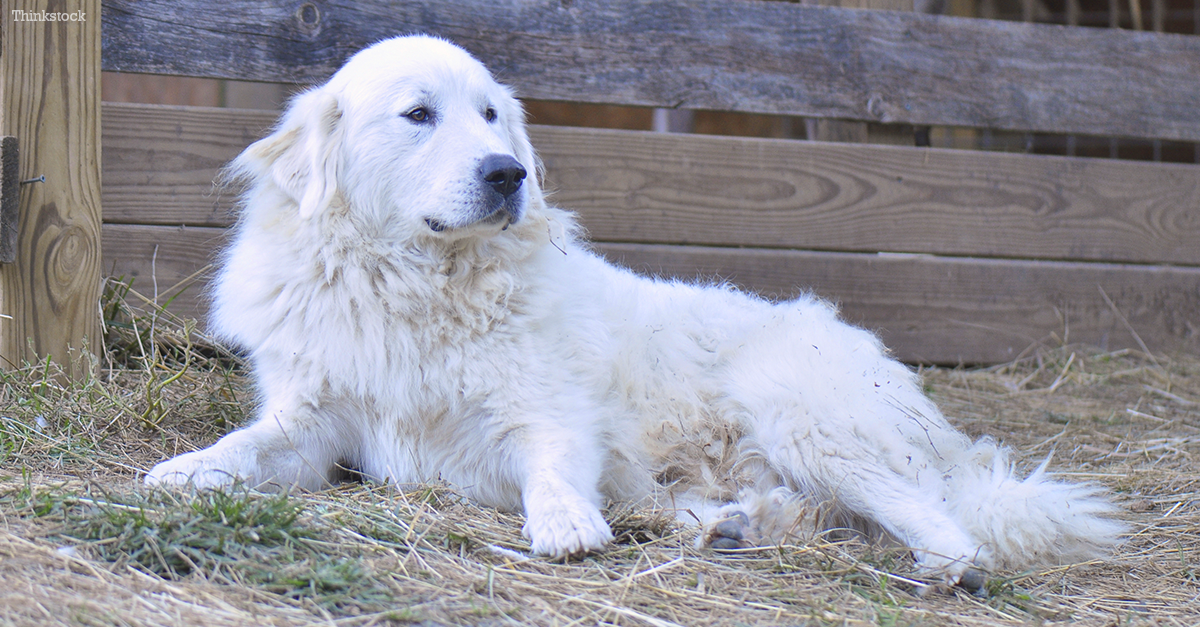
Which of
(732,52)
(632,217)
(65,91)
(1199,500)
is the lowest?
(1199,500)

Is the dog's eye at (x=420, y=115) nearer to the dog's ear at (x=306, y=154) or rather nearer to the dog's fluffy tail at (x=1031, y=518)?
the dog's ear at (x=306, y=154)

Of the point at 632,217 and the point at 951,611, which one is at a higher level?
the point at 632,217

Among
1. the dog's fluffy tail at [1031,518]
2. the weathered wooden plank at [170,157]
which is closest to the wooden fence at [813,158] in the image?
the weathered wooden plank at [170,157]

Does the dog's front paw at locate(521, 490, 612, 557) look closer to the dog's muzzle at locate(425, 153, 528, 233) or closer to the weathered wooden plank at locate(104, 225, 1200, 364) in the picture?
the dog's muzzle at locate(425, 153, 528, 233)

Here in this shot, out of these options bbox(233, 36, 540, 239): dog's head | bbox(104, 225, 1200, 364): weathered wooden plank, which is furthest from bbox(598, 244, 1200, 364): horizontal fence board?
bbox(233, 36, 540, 239): dog's head

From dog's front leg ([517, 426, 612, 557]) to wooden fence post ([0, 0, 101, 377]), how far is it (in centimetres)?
178

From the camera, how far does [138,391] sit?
315 centimetres

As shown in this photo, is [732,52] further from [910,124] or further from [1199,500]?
[1199,500]

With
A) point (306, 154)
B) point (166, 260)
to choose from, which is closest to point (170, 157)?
point (166, 260)

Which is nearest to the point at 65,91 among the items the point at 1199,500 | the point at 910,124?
the point at 910,124

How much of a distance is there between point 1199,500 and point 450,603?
2.53m

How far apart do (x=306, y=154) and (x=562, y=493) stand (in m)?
1.26

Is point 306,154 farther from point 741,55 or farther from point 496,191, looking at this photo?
point 741,55

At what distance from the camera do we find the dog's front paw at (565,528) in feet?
7.22
